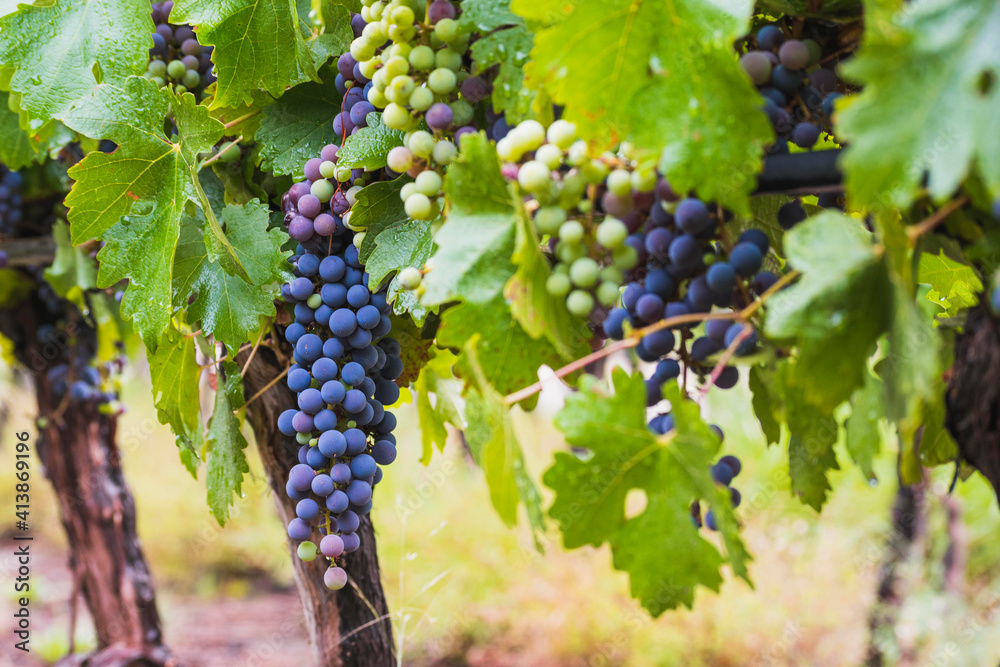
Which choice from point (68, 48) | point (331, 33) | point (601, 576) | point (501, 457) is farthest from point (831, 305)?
point (601, 576)

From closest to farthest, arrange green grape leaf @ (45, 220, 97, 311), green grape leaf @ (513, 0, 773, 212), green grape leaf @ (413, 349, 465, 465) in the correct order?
1. green grape leaf @ (513, 0, 773, 212)
2. green grape leaf @ (413, 349, 465, 465)
3. green grape leaf @ (45, 220, 97, 311)

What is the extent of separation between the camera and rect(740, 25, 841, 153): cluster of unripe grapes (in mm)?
557

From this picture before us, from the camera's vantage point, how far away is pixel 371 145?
0.70 metres

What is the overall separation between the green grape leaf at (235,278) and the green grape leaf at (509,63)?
323 millimetres

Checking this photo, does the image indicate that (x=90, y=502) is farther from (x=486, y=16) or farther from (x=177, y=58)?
(x=486, y=16)

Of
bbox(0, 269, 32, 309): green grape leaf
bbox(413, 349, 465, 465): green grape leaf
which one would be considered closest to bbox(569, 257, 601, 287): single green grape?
bbox(413, 349, 465, 465): green grape leaf

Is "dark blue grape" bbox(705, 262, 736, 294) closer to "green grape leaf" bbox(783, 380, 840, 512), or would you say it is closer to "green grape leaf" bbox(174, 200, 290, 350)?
"green grape leaf" bbox(783, 380, 840, 512)

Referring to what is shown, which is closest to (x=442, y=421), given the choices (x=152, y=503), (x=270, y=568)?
(x=270, y=568)

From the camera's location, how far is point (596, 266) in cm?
54

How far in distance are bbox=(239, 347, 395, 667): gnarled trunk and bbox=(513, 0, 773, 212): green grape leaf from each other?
640 mm

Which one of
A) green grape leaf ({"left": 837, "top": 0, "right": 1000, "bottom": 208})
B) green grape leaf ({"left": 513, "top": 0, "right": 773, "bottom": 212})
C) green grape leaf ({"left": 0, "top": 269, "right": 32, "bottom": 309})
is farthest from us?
green grape leaf ({"left": 0, "top": 269, "right": 32, "bottom": 309})

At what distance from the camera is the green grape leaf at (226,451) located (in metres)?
0.86

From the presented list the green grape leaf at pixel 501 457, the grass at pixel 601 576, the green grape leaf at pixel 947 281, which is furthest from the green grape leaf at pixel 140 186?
the grass at pixel 601 576

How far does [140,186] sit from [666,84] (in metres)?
0.61
